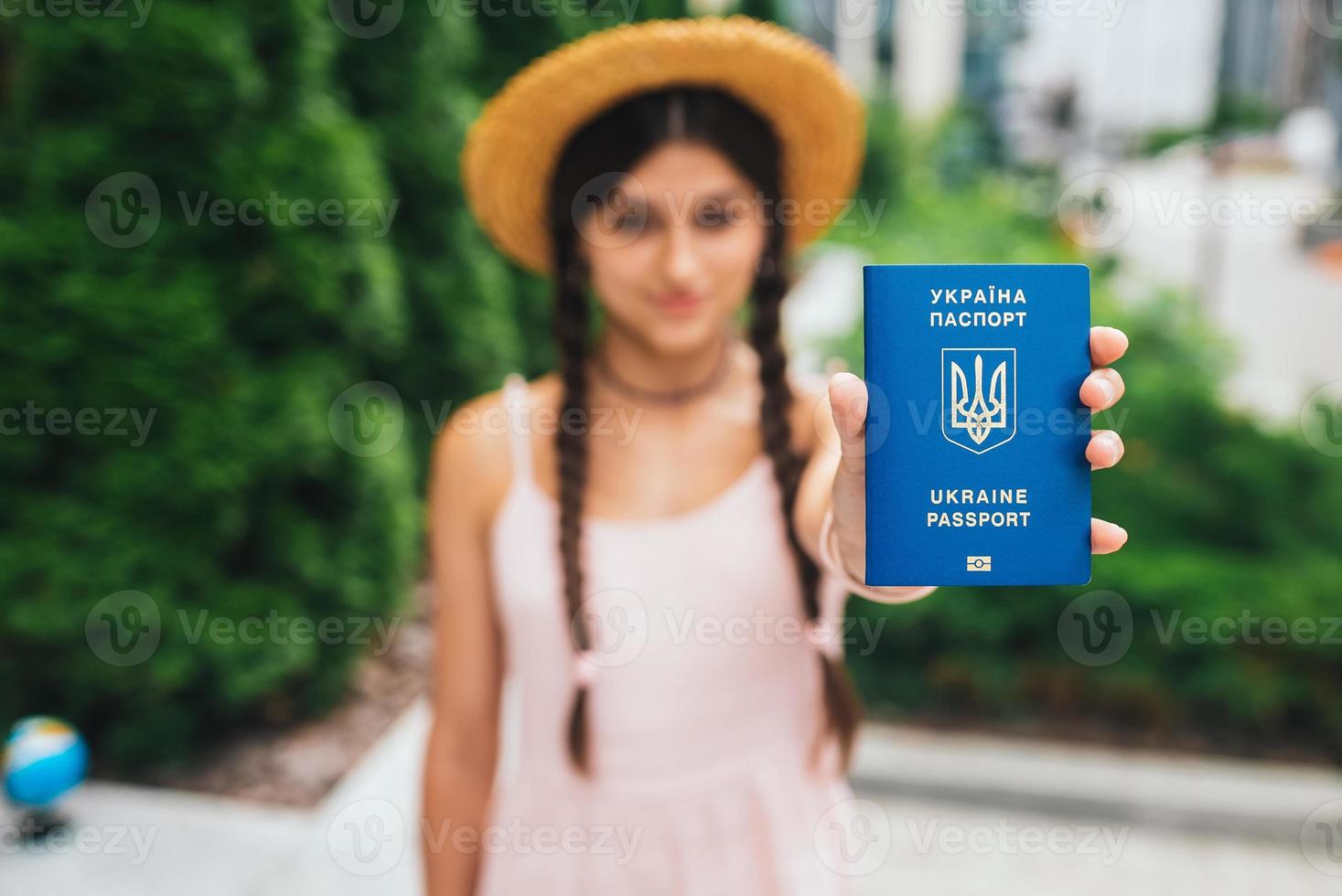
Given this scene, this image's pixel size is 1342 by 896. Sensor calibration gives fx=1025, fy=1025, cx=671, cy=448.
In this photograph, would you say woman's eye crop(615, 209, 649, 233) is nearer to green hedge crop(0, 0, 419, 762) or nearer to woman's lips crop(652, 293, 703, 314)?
woman's lips crop(652, 293, 703, 314)

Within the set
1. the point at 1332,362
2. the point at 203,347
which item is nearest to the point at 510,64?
the point at 203,347

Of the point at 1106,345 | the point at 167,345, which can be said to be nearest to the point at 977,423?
the point at 1106,345

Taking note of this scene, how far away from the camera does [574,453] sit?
1521 millimetres

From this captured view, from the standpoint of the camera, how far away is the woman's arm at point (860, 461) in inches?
36.7

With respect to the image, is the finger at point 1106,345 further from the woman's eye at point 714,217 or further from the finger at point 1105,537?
the woman's eye at point 714,217

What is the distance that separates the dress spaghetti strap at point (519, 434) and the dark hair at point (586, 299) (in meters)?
0.05

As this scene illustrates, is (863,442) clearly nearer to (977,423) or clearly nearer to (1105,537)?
(977,423)

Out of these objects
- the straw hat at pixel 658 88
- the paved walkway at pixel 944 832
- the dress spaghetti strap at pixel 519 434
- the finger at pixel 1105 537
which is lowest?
the paved walkway at pixel 944 832

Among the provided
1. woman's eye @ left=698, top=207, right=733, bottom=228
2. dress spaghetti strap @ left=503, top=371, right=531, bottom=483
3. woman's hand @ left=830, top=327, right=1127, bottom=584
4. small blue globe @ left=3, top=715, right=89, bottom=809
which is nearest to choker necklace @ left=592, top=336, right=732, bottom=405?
dress spaghetti strap @ left=503, top=371, right=531, bottom=483

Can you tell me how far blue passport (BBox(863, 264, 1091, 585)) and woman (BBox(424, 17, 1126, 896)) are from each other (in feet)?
1.24

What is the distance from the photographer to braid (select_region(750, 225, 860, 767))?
1.47m

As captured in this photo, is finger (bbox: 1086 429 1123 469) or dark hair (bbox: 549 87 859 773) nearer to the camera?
finger (bbox: 1086 429 1123 469)

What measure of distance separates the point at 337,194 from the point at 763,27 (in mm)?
1799

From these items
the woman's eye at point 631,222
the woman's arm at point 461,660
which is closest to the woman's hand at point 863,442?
the woman's eye at point 631,222
